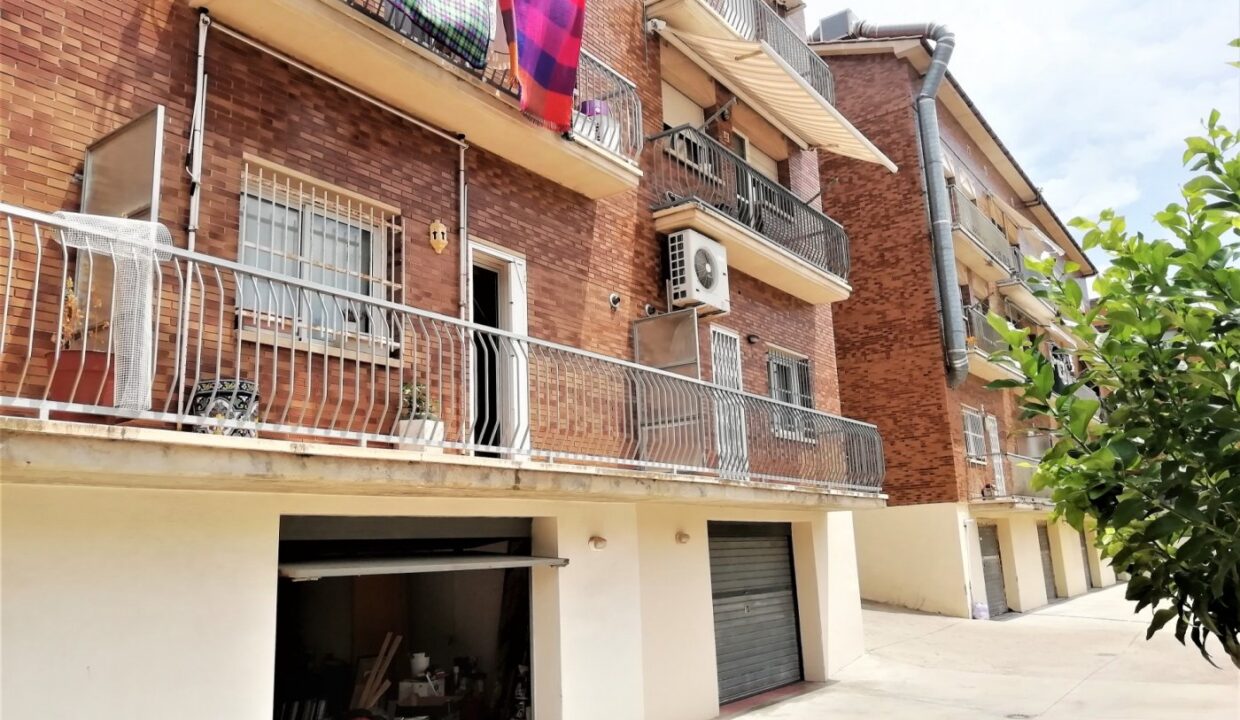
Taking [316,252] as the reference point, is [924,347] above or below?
above

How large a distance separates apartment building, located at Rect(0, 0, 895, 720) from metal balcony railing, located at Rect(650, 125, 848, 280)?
83 millimetres

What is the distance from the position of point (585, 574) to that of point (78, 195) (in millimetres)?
5748

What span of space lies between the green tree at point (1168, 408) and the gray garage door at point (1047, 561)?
25709 millimetres

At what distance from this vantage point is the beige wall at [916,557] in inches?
756

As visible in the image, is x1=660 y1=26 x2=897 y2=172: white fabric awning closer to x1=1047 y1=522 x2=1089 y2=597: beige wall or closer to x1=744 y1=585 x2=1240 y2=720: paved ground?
x1=744 y1=585 x2=1240 y2=720: paved ground

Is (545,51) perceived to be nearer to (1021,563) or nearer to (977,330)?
(977,330)

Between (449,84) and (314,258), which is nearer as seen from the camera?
(314,258)

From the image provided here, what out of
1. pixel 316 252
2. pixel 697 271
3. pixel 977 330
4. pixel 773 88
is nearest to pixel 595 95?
Result: pixel 697 271

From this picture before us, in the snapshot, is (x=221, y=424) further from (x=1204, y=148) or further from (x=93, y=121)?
(x=1204, y=148)

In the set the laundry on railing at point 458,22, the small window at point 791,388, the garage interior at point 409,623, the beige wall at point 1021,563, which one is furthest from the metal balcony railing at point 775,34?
the beige wall at point 1021,563

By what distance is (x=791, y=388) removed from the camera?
14641 mm

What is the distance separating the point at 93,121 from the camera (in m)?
6.01

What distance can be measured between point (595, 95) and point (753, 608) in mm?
7522

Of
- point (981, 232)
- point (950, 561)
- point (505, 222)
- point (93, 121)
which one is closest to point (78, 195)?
point (93, 121)
